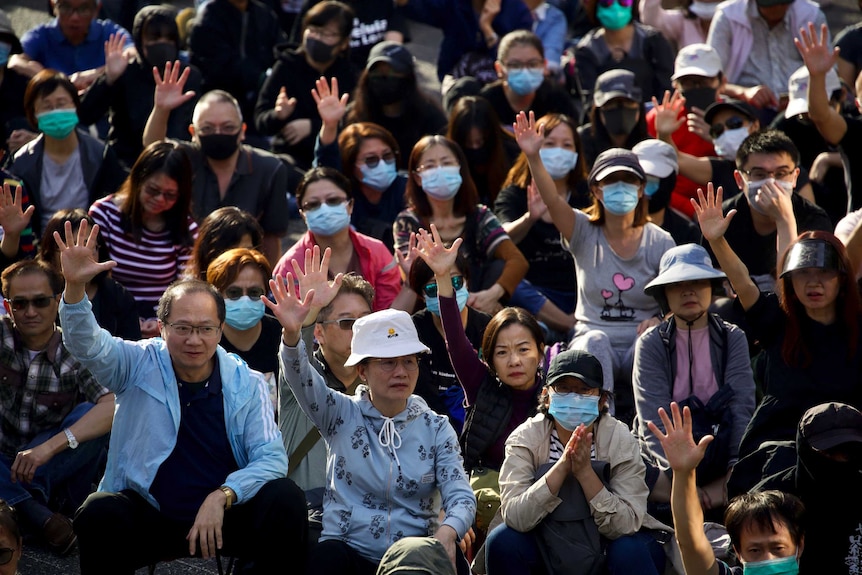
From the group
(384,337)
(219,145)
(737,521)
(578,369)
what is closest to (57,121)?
(219,145)

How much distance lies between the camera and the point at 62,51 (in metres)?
11.4

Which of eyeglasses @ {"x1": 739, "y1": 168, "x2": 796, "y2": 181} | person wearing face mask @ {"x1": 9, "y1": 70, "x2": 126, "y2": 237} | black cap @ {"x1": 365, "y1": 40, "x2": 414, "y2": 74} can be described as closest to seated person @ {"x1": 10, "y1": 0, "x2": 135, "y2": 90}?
person wearing face mask @ {"x1": 9, "y1": 70, "x2": 126, "y2": 237}

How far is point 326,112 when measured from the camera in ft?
30.2

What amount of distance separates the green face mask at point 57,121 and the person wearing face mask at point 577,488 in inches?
179

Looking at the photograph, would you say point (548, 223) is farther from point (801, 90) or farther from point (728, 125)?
point (801, 90)

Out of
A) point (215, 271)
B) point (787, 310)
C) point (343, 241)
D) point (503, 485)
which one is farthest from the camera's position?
point (343, 241)

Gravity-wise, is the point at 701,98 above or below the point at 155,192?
above

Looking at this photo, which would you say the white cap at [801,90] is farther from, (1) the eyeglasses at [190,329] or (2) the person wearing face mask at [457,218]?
(1) the eyeglasses at [190,329]

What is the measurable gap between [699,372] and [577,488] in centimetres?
134

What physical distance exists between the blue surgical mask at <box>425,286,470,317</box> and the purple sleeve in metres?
0.55

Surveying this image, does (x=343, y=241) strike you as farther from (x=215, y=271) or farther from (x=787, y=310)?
(x=787, y=310)

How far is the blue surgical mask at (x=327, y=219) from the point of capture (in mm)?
8211

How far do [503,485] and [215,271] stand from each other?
7.15 feet

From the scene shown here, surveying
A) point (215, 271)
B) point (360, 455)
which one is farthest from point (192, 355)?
point (215, 271)
